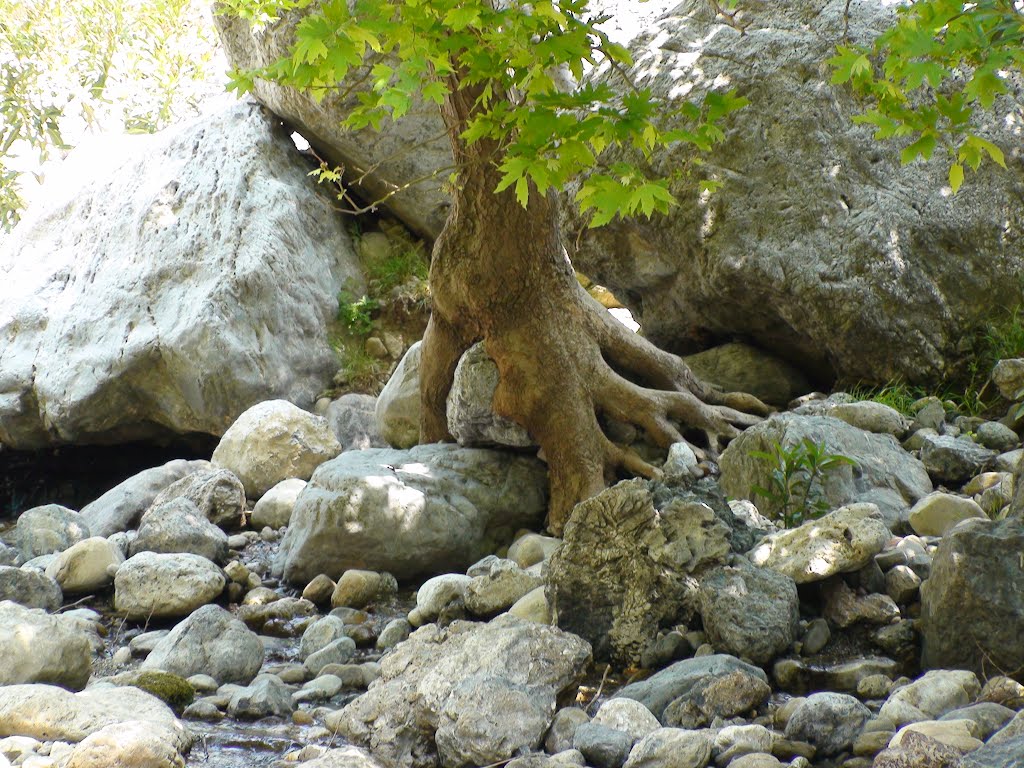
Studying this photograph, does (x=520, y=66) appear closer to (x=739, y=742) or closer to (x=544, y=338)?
(x=739, y=742)

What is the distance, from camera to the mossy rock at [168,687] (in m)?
3.74

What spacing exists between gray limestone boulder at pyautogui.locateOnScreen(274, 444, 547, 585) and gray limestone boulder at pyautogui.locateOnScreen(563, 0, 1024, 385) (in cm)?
189

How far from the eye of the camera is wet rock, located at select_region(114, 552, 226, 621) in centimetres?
506

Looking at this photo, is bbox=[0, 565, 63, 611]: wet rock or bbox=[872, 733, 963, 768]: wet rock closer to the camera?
bbox=[872, 733, 963, 768]: wet rock

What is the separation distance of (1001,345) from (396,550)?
4232 mm

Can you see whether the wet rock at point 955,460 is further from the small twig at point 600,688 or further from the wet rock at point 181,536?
the wet rock at point 181,536

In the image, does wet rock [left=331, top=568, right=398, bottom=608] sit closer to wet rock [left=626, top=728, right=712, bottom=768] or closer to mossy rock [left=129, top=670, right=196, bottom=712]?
mossy rock [left=129, top=670, right=196, bottom=712]

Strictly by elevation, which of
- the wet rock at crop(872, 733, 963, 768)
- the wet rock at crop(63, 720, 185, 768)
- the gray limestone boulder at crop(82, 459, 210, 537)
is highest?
the gray limestone boulder at crop(82, 459, 210, 537)

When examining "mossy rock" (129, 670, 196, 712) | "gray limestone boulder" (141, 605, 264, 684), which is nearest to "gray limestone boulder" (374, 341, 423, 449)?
"gray limestone boulder" (141, 605, 264, 684)

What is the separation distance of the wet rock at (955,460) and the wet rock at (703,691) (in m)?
2.50

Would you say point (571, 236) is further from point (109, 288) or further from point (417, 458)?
point (109, 288)

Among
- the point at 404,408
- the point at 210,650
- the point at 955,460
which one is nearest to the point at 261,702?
the point at 210,650

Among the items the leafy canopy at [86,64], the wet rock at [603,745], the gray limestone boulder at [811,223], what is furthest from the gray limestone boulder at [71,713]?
the leafy canopy at [86,64]

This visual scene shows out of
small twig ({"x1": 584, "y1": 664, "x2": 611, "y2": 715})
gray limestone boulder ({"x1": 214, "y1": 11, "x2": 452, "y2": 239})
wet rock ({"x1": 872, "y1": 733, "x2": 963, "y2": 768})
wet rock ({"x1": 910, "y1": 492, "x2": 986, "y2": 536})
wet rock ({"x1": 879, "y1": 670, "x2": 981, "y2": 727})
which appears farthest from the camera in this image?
gray limestone boulder ({"x1": 214, "y1": 11, "x2": 452, "y2": 239})
